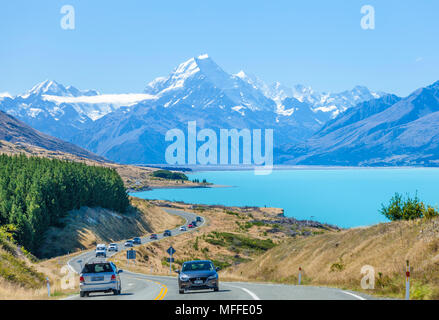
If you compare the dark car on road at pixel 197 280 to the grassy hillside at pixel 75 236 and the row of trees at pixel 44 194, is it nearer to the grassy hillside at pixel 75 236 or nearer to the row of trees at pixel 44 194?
the grassy hillside at pixel 75 236

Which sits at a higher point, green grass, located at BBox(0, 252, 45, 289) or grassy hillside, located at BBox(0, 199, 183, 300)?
green grass, located at BBox(0, 252, 45, 289)

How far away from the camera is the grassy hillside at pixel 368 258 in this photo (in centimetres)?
1981

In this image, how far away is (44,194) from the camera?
8588cm

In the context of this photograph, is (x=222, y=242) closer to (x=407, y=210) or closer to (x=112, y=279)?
(x=407, y=210)

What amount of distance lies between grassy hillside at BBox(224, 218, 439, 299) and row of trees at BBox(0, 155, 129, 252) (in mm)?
38917

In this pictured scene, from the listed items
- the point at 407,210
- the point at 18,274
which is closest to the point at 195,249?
the point at 407,210

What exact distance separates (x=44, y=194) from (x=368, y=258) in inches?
2706

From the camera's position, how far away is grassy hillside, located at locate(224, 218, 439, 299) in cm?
Answer: 1981

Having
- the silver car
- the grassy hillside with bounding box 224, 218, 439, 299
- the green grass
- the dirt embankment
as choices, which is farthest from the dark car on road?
the dirt embankment

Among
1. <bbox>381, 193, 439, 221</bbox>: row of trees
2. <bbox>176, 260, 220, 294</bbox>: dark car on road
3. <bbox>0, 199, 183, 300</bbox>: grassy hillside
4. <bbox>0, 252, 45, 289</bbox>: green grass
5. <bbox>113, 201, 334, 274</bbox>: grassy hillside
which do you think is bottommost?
<bbox>113, 201, 334, 274</bbox>: grassy hillside

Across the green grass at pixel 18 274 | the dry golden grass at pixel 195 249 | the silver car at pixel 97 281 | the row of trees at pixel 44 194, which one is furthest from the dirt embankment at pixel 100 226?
the silver car at pixel 97 281

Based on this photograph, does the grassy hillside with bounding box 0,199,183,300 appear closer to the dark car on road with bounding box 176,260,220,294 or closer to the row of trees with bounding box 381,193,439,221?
the dark car on road with bounding box 176,260,220,294

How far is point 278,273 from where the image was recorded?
1592 inches
